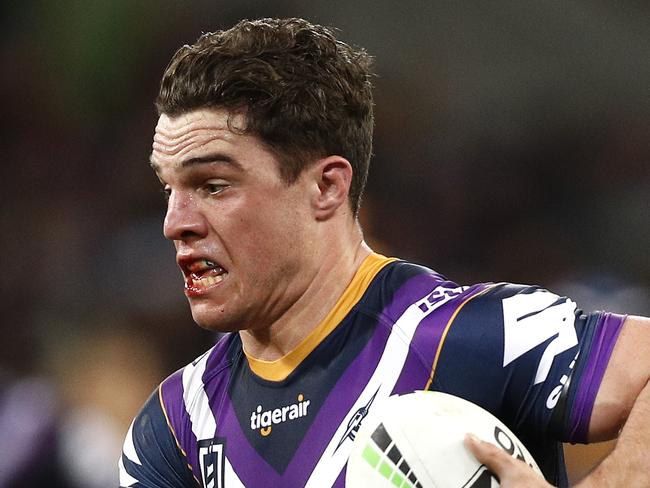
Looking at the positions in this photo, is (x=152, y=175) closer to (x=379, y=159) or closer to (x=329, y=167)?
(x=379, y=159)

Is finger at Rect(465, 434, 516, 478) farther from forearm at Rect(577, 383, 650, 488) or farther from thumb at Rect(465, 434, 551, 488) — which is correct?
forearm at Rect(577, 383, 650, 488)

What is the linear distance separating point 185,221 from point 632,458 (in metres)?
1.26

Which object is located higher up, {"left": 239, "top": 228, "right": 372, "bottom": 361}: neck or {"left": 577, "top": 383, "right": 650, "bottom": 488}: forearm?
{"left": 239, "top": 228, "right": 372, "bottom": 361}: neck

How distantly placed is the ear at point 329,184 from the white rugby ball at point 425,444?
2.28 ft

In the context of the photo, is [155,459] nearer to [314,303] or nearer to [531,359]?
[314,303]

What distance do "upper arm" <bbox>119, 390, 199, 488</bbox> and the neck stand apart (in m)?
0.40

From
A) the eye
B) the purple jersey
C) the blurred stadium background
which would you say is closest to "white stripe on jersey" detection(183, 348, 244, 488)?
the purple jersey

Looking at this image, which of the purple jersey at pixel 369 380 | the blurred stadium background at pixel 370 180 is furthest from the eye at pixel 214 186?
the blurred stadium background at pixel 370 180

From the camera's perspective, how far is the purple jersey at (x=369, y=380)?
259 cm

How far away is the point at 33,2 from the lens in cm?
657

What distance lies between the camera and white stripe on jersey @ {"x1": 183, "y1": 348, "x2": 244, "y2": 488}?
2.93 metres

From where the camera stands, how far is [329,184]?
296 cm

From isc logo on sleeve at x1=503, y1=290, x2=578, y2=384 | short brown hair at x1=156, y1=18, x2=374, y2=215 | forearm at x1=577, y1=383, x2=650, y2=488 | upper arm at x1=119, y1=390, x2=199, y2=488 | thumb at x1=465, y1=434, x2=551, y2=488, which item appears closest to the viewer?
thumb at x1=465, y1=434, x2=551, y2=488

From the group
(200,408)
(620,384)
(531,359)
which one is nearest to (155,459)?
(200,408)
